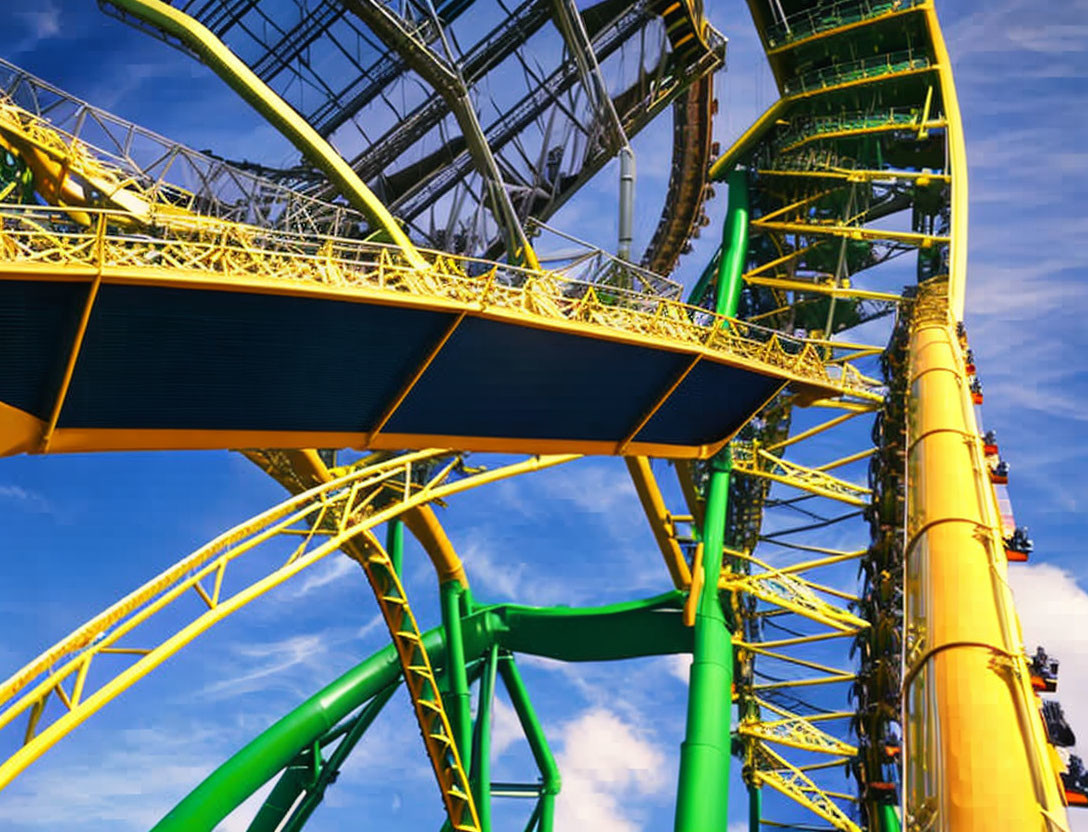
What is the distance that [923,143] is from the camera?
1141 inches

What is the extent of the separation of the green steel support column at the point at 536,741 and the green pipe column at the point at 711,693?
7.67 metres

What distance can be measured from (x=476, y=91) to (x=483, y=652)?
13.2 m

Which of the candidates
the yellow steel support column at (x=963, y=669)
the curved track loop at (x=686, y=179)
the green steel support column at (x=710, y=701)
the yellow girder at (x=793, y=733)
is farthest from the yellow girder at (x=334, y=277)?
the curved track loop at (x=686, y=179)

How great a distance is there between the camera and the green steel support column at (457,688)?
25.7 metres

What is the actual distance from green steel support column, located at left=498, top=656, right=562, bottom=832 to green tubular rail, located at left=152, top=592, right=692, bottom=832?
0.08 feet

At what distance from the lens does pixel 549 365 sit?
1672 centimetres

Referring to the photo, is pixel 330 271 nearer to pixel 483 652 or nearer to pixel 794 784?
pixel 483 652

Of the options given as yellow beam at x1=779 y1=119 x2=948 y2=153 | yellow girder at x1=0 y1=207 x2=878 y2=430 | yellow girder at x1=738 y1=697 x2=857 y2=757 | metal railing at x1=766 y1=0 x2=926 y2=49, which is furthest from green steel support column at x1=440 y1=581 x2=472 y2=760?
metal railing at x1=766 y1=0 x2=926 y2=49

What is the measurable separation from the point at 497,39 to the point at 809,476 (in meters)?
11.4

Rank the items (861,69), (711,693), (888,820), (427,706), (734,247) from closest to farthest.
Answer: (711,693), (888,820), (427,706), (734,247), (861,69)

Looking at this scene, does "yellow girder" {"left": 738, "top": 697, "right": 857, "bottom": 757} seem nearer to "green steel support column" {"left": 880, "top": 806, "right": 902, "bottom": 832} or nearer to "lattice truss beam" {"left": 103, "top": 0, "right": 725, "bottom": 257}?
"green steel support column" {"left": 880, "top": 806, "right": 902, "bottom": 832}

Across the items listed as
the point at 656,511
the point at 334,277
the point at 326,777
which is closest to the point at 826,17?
the point at 656,511

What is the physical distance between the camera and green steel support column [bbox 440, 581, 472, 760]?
25.7 meters

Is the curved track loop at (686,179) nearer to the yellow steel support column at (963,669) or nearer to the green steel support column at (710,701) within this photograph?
the green steel support column at (710,701)
